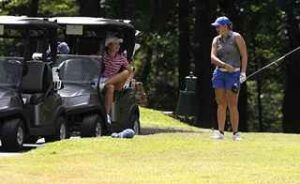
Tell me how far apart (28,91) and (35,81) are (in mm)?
201

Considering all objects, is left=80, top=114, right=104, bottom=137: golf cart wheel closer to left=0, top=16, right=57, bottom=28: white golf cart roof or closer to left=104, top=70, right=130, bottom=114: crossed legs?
left=104, top=70, right=130, bottom=114: crossed legs

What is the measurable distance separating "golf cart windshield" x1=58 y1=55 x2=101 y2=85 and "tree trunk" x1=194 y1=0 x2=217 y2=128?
12643 millimetres

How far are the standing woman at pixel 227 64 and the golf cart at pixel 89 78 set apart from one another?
267cm

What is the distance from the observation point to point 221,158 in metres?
10.9

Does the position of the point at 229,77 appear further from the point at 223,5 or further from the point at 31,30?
the point at 223,5

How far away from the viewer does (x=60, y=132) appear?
14.7m

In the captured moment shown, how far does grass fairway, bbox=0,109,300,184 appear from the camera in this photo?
360 inches

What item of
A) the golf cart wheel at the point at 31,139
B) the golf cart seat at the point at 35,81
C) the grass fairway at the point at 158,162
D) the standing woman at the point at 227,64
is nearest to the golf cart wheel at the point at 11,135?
the golf cart seat at the point at 35,81

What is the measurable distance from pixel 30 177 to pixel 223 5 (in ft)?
72.7

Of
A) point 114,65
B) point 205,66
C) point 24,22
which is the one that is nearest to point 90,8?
point 205,66

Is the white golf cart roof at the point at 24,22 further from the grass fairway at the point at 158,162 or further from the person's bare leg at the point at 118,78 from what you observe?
the grass fairway at the point at 158,162

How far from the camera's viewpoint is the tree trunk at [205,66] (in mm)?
28203

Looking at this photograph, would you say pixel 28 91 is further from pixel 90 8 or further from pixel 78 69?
pixel 90 8

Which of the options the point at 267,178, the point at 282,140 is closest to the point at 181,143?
the point at 282,140
